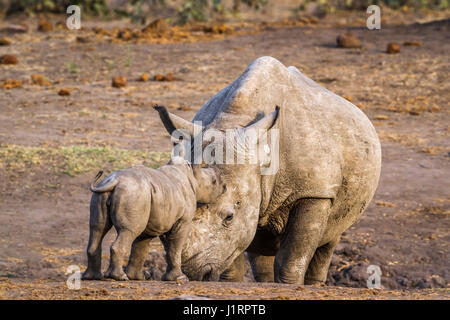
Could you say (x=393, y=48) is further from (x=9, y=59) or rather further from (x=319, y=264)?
(x=319, y=264)

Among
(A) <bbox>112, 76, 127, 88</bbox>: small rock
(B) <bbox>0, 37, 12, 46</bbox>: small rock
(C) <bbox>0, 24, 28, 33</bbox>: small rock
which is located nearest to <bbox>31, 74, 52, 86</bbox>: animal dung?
(A) <bbox>112, 76, 127, 88</bbox>: small rock

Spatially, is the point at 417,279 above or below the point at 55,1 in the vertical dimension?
below

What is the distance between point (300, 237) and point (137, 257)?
1749 millimetres

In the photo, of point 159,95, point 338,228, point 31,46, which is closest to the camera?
point 338,228

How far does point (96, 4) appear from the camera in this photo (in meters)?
22.5

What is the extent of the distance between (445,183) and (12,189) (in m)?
5.43

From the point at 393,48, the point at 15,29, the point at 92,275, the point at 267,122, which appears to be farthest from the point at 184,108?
the point at 92,275

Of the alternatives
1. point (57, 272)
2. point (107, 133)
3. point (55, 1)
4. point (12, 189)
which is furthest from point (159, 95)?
point (55, 1)

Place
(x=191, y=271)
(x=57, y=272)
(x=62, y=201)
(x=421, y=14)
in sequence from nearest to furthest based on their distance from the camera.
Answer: (x=191, y=271) → (x=57, y=272) → (x=62, y=201) → (x=421, y=14)

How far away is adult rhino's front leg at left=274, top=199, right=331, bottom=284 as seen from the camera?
6.71m

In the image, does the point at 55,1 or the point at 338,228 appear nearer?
the point at 338,228

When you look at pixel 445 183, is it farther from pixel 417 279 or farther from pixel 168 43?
pixel 168 43

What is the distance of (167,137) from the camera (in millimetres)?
12617

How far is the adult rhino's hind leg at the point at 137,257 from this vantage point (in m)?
5.37
